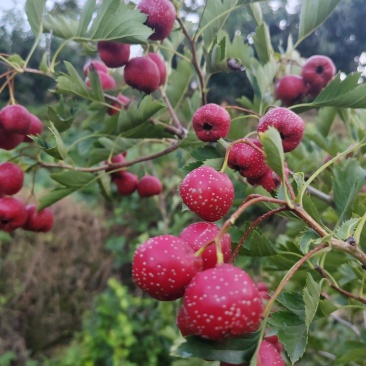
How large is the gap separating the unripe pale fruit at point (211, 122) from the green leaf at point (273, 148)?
185mm

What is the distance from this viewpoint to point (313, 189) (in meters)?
0.86

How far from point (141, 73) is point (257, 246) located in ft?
1.21

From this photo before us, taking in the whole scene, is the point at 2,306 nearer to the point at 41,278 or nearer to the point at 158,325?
the point at 41,278

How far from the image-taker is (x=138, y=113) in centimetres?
76

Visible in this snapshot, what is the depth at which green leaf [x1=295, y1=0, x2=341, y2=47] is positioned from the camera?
0.77 m

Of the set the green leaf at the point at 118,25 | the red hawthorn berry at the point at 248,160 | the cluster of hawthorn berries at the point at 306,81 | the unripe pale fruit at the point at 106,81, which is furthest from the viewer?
the unripe pale fruit at the point at 106,81

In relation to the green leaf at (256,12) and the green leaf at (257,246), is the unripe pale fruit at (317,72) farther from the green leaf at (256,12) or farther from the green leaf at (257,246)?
the green leaf at (257,246)

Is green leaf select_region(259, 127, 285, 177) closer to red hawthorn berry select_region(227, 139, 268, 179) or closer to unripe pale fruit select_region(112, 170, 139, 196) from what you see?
red hawthorn berry select_region(227, 139, 268, 179)

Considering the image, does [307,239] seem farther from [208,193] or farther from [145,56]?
[145,56]

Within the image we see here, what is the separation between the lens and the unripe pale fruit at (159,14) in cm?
71

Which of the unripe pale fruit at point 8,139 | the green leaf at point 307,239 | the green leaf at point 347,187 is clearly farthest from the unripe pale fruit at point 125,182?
the green leaf at point 307,239

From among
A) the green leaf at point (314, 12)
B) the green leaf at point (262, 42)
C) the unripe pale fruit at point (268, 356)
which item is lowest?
the unripe pale fruit at point (268, 356)

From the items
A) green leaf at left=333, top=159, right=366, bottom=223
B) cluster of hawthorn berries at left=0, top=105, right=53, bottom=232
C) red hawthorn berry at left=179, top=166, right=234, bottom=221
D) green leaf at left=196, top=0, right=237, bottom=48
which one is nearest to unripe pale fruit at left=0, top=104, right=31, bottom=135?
cluster of hawthorn berries at left=0, top=105, right=53, bottom=232

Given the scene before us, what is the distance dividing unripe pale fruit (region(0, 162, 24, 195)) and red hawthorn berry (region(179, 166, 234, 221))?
50cm
